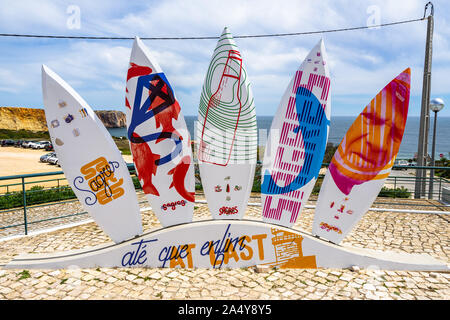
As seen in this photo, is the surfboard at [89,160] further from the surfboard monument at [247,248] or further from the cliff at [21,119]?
the cliff at [21,119]

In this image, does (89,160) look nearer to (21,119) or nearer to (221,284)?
(221,284)

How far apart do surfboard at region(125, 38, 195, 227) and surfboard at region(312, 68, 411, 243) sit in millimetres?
1897

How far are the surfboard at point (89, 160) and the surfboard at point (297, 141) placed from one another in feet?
6.22

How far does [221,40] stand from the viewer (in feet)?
11.5

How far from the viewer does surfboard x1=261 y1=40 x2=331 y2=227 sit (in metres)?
3.59

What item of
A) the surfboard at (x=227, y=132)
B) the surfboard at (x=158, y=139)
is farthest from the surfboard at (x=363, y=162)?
the surfboard at (x=158, y=139)

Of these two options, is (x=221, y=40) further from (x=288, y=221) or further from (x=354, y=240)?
(x=354, y=240)

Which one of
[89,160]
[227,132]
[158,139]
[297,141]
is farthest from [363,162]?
[89,160]

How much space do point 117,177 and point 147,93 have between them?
3.86ft

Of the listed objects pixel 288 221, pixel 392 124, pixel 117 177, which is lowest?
pixel 288 221

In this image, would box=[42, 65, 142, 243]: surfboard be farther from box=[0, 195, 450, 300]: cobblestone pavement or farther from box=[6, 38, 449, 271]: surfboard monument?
box=[0, 195, 450, 300]: cobblestone pavement

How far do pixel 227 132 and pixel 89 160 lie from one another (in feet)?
5.99

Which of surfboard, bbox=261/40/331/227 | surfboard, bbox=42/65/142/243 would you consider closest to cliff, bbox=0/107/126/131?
surfboard, bbox=42/65/142/243

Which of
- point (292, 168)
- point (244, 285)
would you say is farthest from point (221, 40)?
point (244, 285)
